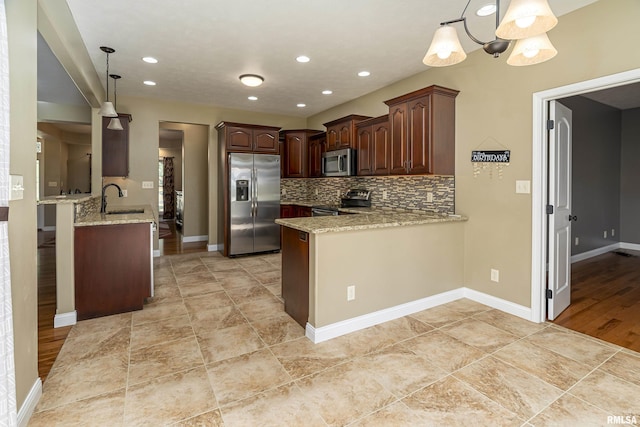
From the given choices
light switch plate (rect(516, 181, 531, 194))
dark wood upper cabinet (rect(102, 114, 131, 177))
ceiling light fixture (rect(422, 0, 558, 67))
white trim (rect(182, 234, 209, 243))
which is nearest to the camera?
ceiling light fixture (rect(422, 0, 558, 67))

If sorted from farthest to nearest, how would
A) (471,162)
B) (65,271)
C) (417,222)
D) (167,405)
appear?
(471,162) < (417,222) < (65,271) < (167,405)

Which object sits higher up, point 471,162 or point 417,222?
point 471,162

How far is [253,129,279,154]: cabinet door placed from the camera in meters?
5.73

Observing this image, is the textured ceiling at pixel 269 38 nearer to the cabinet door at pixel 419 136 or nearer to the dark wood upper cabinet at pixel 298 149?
the cabinet door at pixel 419 136

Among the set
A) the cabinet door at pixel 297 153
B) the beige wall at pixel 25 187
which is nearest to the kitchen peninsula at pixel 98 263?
the beige wall at pixel 25 187

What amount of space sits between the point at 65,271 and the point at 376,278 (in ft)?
9.10

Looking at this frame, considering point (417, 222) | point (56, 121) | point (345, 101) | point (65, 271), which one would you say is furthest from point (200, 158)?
point (417, 222)

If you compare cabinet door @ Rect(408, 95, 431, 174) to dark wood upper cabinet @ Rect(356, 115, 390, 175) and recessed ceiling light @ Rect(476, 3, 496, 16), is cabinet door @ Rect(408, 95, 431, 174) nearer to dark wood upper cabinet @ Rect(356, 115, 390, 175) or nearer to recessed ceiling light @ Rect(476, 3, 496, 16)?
dark wood upper cabinet @ Rect(356, 115, 390, 175)

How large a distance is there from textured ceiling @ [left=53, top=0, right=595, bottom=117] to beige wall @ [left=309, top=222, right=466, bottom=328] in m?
1.85

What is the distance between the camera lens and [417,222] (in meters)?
3.16

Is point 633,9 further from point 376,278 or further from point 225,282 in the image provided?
A: point 225,282

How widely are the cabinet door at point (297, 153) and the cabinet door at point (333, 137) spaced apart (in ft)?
3.35

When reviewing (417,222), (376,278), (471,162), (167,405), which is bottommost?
(167,405)

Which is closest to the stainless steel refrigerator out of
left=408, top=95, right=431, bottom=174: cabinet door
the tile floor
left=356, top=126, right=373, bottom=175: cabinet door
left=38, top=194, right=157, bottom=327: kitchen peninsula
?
left=356, top=126, right=373, bottom=175: cabinet door
